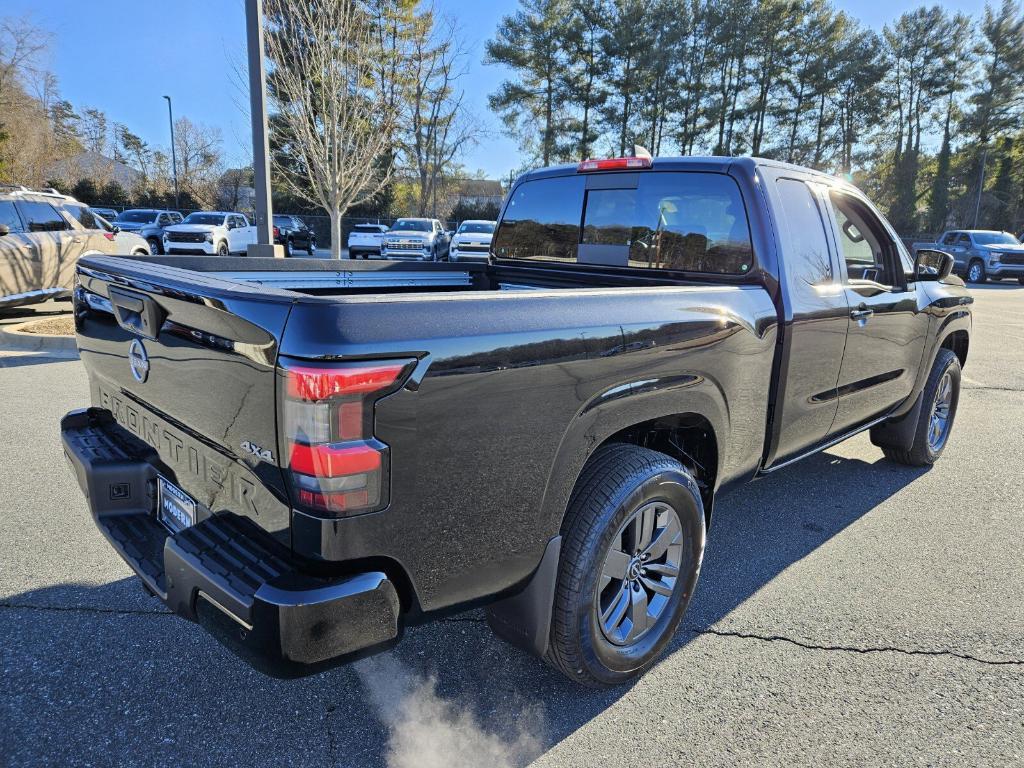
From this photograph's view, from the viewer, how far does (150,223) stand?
27.0m

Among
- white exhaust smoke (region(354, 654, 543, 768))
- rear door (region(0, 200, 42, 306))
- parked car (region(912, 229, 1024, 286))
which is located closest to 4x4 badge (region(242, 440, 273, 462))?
white exhaust smoke (region(354, 654, 543, 768))

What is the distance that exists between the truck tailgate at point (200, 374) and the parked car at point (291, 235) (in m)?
27.1

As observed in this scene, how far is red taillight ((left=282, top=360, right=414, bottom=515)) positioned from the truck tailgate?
9 centimetres

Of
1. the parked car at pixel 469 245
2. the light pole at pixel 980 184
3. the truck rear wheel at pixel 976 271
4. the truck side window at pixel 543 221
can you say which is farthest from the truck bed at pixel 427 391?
the light pole at pixel 980 184

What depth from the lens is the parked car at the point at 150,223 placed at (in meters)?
25.1

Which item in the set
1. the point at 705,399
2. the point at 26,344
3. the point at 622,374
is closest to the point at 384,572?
the point at 622,374

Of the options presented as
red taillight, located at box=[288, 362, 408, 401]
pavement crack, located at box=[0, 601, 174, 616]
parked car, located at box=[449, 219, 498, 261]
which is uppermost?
parked car, located at box=[449, 219, 498, 261]

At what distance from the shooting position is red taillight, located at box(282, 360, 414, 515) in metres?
1.57

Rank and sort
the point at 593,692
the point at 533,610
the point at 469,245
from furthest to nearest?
the point at 469,245
the point at 593,692
the point at 533,610

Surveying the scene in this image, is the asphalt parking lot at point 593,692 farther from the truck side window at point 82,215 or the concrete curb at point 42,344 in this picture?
the truck side window at point 82,215

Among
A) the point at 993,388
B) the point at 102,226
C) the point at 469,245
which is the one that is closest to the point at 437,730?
the point at 993,388

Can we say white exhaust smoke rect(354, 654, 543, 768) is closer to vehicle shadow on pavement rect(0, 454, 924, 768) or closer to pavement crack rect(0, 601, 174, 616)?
vehicle shadow on pavement rect(0, 454, 924, 768)

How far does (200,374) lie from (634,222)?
7.82 ft

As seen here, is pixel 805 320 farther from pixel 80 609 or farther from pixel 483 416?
pixel 80 609
